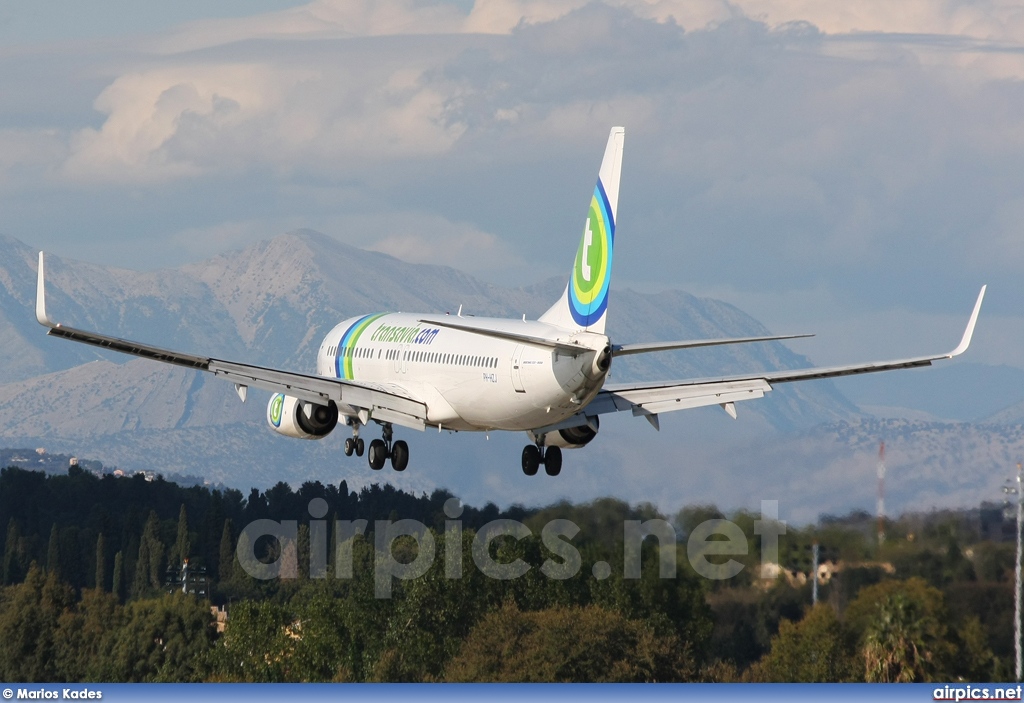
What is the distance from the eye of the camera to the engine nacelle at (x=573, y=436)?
197ft

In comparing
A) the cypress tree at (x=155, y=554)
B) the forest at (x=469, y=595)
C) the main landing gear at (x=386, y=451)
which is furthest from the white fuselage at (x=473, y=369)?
the cypress tree at (x=155, y=554)

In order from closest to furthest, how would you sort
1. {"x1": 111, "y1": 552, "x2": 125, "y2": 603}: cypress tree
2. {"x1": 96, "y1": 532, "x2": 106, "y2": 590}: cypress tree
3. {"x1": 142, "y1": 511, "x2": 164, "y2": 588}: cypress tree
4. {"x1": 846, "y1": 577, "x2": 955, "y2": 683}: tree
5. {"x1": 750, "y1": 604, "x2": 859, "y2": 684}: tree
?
{"x1": 846, "y1": 577, "x2": 955, "y2": 683}: tree < {"x1": 750, "y1": 604, "x2": 859, "y2": 684}: tree < {"x1": 142, "y1": 511, "x2": 164, "y2": 588}: cypress tree < {"x1": 111, "y1": 552, "x2": 125, "y2": 603}: cypress tree < {"x1": 96, "y1": 532, "x2": 106, "y2": 590}: cypress tree

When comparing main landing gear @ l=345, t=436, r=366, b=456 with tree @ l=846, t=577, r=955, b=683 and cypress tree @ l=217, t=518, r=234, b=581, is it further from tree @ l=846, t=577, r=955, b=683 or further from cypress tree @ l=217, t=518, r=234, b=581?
cypress tree @ l=217, t=518, r=234, b=581

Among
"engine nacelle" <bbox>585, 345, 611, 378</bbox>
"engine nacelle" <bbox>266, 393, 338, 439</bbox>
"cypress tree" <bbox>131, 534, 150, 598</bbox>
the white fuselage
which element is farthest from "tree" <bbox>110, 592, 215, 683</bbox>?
"engine nacelle" <bbox>585, 345, 611, 378</bbox>

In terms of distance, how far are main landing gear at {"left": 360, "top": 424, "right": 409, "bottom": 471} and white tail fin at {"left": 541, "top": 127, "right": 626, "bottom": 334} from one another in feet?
26.6

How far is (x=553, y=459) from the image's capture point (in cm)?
6269

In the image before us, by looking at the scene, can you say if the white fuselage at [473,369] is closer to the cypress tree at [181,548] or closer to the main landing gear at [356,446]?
the main landing gear at [356,446]

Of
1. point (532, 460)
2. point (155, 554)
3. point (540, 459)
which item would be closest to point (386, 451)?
point (532, 460)

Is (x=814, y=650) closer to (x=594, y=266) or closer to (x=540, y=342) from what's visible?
(x=594, y=266)

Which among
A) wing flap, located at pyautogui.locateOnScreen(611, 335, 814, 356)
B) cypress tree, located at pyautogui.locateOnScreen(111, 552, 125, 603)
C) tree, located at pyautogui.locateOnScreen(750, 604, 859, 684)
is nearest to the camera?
wing flap, located at pyautogui.locateOnScreen(611, 335, 814, 356)

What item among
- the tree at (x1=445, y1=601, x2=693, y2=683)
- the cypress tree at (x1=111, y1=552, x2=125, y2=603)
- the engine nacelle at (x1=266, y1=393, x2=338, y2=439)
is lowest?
the tree at (x1=445, y1=601, x2=693, y2=683)

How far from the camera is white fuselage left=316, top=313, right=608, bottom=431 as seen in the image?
175 ft

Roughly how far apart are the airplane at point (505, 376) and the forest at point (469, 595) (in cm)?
1291

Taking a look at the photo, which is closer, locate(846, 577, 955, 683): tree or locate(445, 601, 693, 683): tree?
locate(846, 577, 955, 683): tree
